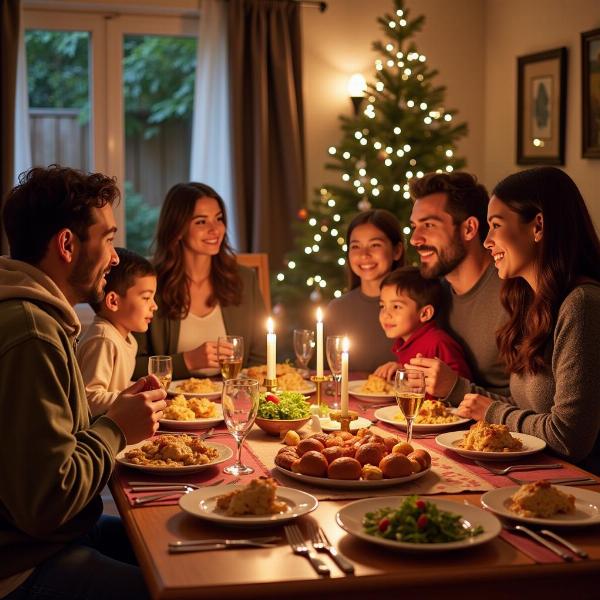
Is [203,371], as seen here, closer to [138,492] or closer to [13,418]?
[138,492]

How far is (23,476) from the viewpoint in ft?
5.70

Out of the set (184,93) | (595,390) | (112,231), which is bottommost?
(595,390)

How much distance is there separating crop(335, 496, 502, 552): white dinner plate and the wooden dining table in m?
0.03

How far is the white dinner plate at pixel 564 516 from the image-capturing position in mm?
1700

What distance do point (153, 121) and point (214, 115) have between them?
1.29ft

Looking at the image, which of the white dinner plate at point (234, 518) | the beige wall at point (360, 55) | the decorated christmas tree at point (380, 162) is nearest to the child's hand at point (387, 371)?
the white dinner plate at point (234, 518)

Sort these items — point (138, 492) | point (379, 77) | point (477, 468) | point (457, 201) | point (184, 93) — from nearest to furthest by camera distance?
1. point (138, 492)
2. point (477, 468)
3. point (457, 201)
4. point (379, 77)
5. point (184, 93)

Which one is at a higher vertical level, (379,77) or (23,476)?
(379,77)

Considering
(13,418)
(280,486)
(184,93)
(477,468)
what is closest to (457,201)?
(477,468)

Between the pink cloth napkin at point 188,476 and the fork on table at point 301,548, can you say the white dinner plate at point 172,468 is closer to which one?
the pink cloth napkin at point 188,476

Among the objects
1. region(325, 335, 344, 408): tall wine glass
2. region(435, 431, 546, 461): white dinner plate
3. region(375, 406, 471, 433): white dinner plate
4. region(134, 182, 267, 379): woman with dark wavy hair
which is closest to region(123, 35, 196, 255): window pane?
region(134, 182, 267, 379): woman with dark wavy hair

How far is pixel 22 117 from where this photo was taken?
A: 5387 mm

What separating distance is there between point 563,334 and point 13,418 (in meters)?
1.32

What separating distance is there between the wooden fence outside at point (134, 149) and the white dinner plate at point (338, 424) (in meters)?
3.55
